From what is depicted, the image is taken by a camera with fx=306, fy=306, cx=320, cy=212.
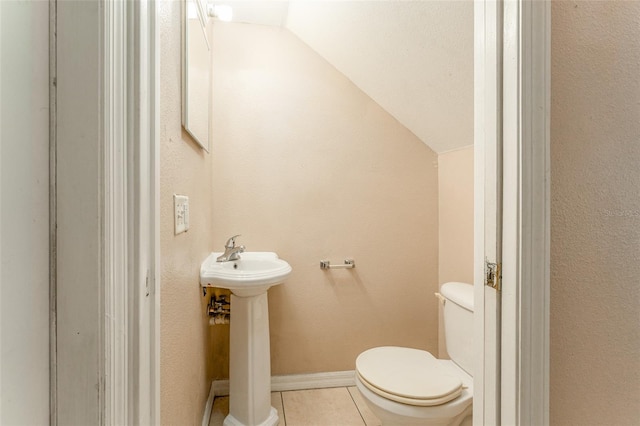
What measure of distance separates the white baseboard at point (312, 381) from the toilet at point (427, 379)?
0.57 m

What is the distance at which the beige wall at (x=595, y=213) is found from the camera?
58 centimetres

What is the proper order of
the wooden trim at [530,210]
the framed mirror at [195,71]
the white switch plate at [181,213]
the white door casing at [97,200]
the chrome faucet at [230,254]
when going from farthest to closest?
the chrome faucet at [230,254] → the framed mirror at [195,71] → the white switch plate at [181,213] → the wooden trim at [530,210] → the white door casing at [97,200]

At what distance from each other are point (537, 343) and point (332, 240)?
137 cm

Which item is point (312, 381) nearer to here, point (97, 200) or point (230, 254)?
point (230, 254)

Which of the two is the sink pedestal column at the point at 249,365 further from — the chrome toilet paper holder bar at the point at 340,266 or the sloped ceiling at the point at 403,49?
the sloped ceiling at the point at 403,49

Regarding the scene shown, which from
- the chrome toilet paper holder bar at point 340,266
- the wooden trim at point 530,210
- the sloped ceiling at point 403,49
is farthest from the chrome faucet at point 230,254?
the wooden trim at point 530,210

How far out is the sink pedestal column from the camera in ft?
4.78

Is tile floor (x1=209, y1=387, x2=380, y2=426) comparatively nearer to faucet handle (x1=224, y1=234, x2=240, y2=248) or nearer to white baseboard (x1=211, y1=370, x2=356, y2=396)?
white baseboard (x1=211, y1=370, x2=356, y2=396)

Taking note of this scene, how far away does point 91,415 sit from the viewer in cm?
46

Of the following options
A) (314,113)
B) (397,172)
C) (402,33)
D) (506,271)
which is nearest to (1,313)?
(506,271)

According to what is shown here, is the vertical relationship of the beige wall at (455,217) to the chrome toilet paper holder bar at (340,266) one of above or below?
above

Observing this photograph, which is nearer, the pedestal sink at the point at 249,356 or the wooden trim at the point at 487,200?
the wooden trim at the point at 487,200

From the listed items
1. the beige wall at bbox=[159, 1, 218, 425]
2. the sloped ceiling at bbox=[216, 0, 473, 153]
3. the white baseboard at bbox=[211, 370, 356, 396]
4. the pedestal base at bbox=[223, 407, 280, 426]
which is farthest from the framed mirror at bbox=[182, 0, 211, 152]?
the white baseboard at bbox=[211, 370, 356, 396]

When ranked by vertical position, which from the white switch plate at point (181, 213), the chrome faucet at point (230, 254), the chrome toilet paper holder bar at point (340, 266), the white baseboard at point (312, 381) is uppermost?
the white switch plate at point (181, 213)
